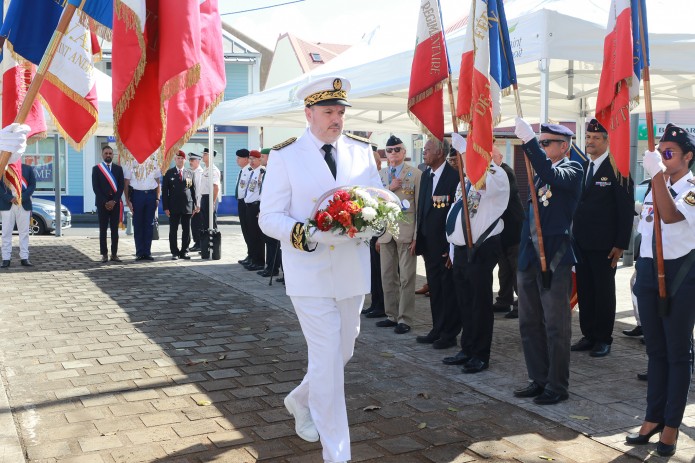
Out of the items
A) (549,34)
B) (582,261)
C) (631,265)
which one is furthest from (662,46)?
(631,265)

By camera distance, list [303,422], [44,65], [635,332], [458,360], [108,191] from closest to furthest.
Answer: [44,65] → [303,422] → [458,360] → [635,332] → [108,191]

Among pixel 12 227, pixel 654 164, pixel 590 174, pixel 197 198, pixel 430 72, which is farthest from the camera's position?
pixel 197 198

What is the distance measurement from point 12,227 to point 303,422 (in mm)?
9921

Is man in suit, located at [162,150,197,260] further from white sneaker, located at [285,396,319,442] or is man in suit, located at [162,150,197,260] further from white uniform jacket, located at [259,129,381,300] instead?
white uniform jacket, located at [259,129,381,300]

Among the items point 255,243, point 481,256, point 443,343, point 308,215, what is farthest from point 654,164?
point 255,243

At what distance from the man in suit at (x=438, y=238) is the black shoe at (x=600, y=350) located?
128 cm

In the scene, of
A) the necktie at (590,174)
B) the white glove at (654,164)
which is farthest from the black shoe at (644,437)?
the necktie at (590,174)

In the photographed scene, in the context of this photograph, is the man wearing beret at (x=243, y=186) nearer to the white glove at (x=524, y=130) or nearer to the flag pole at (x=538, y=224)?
the flag pole at (x=538, y=224)

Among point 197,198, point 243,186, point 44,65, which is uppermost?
point 44,65

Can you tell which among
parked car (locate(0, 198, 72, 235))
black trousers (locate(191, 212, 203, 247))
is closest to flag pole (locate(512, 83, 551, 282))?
black trousers (locate(191, 212, 203, 247))

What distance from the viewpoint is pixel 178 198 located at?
14359 mm

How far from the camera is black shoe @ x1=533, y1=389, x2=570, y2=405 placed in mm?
5527

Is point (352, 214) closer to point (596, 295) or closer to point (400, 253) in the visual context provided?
point (596, 295)

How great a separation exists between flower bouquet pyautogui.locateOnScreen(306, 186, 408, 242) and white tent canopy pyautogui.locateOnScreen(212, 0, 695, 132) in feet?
9.84
